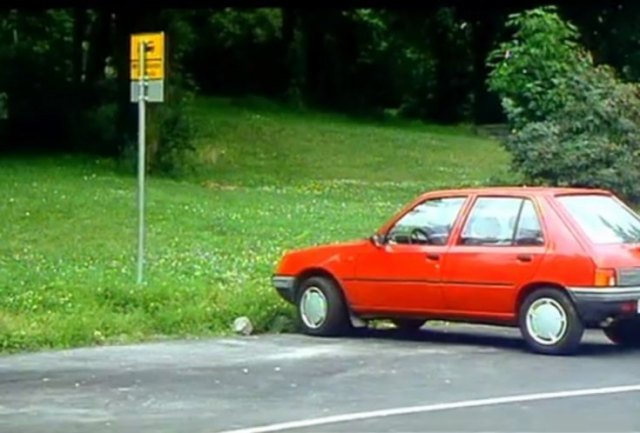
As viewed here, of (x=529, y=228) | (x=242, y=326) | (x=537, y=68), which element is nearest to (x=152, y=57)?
(x=242, y=326)

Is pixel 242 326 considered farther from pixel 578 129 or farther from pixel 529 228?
pixel 578 129

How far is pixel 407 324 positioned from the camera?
16641 mm

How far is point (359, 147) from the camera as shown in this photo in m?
43.9

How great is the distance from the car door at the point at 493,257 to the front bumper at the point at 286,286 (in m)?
1.81

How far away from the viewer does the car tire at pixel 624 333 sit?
15.4 metres

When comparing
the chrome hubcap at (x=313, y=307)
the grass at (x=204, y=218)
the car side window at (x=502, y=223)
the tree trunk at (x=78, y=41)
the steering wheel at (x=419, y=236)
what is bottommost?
the grass at (x=204, y=218)

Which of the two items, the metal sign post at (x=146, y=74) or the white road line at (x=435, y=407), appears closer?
the white road line at (x=435, y=407)

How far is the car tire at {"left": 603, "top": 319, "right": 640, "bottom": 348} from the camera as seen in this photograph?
15.4 metres

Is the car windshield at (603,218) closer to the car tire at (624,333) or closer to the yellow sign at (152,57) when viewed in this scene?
the car tire at (624,333)

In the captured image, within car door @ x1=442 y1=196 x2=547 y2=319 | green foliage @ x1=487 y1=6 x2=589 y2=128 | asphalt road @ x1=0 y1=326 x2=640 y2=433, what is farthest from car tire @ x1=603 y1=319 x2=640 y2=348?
green foliage @ x1=487 y1=6 x2=589 y2=128

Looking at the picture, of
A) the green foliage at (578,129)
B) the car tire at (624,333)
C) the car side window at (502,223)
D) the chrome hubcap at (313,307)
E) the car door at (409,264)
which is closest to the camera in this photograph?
the car side window at (502,223)

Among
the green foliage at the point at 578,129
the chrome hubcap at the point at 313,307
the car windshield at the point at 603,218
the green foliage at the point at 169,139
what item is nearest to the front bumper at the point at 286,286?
the chrome hubcap at the point at 313,307

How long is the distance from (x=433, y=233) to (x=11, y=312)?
4120 mm

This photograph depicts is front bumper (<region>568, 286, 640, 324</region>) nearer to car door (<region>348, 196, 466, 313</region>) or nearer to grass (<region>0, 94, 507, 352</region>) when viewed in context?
car door (<region>348, 196, 466, 313</region>)
